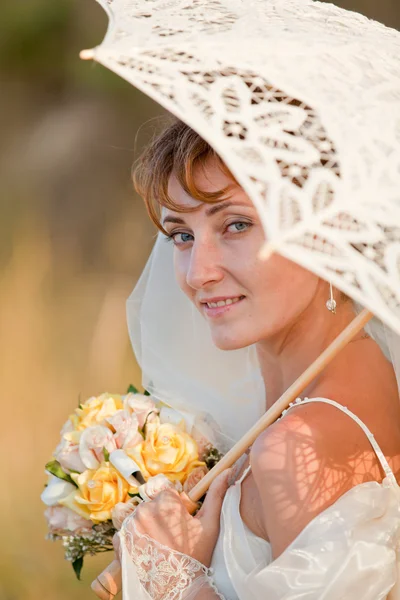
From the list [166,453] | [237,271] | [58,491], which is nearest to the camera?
[237,271]

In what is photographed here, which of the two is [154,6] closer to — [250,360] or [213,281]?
[213,281]

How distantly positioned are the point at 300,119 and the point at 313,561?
1.06 metres

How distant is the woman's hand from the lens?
2459 millimetres

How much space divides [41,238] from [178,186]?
351 cm

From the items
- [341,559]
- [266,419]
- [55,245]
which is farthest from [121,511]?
[55,245]

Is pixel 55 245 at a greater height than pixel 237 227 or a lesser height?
lesser

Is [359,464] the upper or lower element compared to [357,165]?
lower

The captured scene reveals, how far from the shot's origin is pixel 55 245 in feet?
20.5

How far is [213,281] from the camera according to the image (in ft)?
8.00

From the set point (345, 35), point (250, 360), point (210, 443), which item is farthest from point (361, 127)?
point (250, 360)

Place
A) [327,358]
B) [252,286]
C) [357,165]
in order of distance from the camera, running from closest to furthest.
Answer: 1. [357,165]
2. [327,358]
3. [252,286]

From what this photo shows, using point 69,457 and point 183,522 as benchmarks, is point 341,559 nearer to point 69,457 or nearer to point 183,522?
point 183,522

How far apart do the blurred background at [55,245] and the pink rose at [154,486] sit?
106 inches

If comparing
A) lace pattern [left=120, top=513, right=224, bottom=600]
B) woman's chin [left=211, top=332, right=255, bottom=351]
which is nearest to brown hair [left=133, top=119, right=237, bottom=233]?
woman's chin [left=211, top=332, right=255, bottom=351]
